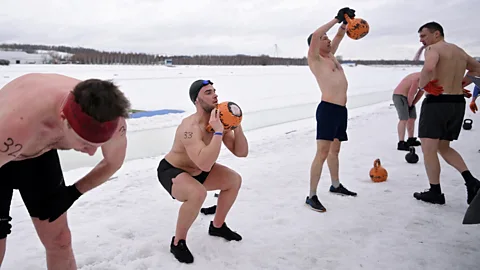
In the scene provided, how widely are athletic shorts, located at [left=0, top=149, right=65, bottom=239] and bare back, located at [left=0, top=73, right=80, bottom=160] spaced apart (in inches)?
4.1

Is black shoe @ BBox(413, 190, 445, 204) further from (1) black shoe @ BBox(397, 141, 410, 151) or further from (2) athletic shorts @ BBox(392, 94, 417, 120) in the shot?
(2) athletic shorts @ BBox(392, 94, 417, 120)

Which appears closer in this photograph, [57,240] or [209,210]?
[57,240]

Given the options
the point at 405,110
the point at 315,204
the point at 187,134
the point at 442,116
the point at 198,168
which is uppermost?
the point at 442,116

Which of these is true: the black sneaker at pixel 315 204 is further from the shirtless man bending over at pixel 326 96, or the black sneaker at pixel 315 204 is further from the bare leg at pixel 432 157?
the bare leg at pixel 432 157

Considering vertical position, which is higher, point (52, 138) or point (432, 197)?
point (52, 138)

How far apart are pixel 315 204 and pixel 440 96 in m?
1.68

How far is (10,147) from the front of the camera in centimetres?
160

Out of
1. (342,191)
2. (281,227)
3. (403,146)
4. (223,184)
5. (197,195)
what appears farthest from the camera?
(403,146)

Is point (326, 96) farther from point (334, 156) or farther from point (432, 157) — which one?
point (432, 157)

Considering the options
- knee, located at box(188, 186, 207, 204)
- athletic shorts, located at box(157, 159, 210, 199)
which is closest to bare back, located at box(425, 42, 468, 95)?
athletic shorts, located at box(157, 159, 210, 199)

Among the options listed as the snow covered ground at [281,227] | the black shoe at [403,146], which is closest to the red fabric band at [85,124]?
the snow covered ground at [281,227]

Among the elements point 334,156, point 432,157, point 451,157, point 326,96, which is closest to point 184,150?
point 326,96

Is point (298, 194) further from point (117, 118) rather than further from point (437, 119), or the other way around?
point (117, 118)

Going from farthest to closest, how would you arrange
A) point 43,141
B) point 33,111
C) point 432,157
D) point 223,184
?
point 432,157 → point 223,184 → point 43,141 → point 33,111
